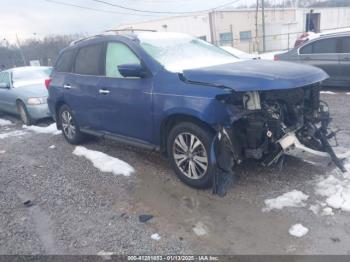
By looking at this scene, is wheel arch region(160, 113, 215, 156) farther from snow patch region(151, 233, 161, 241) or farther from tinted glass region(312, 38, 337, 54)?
tinted glass region(312, 38, 337, 54)

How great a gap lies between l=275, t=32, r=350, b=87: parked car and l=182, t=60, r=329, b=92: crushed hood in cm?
522

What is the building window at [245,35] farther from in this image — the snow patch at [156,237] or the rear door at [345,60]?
the snow patch at [156,237]

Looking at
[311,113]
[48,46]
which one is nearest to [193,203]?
[311,113]

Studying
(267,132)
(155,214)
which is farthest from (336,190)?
(155,214)

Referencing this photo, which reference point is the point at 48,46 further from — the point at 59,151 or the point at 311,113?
the point at 311,113

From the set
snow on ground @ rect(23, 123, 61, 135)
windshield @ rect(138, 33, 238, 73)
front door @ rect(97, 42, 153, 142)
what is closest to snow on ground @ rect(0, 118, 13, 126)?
snow on ground @ rect(23, 123, 61, 135)

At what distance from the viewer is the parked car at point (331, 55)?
27.8 feet

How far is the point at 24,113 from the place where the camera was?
8.90 meters

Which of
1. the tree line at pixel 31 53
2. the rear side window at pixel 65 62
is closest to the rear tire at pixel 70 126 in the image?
the rear side window at pixel 65 62

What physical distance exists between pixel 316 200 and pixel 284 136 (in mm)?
751

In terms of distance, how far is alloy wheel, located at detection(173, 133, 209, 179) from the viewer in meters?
3.94

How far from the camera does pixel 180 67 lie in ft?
14.0

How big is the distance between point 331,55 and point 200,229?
23.7ft

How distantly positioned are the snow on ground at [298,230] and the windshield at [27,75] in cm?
828
